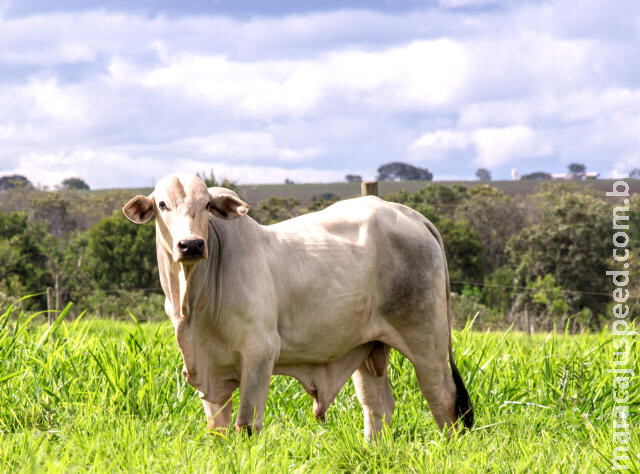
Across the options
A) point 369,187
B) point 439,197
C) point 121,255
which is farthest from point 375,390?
point 439,197

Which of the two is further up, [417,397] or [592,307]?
[417,397]

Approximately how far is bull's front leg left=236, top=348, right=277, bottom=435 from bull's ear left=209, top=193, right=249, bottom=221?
720mm

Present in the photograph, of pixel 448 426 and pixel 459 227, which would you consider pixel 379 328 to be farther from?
pixel 459 227

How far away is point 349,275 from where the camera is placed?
466 centimetres

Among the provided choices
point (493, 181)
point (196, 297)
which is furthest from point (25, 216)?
point (493, 181)

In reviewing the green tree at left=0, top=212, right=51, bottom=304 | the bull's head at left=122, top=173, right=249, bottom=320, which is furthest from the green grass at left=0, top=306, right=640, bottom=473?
the green tree at left=0, top=212, right=51, bottom=304

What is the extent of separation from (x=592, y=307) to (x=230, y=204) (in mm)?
26290

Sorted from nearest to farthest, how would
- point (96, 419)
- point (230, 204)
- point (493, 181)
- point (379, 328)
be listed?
point (230, 204), point (96, 419), point (379, 328), point (493, 181)

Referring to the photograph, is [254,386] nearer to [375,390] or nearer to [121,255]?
[375,390]

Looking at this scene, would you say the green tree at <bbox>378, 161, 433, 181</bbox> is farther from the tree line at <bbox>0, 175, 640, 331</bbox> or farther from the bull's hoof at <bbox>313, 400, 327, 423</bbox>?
the bull's hoof at <bbox>313, 400, 327, 423</bbox>

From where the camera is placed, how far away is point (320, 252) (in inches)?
183

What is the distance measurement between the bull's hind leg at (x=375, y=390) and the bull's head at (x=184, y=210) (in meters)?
1.59

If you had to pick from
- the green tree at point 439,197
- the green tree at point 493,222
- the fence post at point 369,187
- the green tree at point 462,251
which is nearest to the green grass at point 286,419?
the fence post at point 369,187

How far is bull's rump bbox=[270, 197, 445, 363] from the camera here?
4.50m
